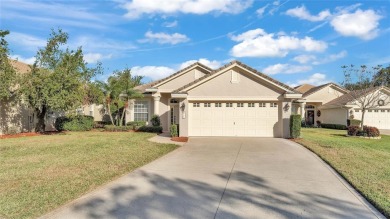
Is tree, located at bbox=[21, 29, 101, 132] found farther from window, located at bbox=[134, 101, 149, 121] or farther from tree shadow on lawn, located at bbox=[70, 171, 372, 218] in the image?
tree shadow on lawn, located at bbox=[70, 171, 372, 218]

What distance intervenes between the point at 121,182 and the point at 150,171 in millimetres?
1354

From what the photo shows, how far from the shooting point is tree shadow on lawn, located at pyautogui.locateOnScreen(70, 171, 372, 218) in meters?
5.27

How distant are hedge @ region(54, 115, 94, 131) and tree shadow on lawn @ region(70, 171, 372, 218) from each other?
17773 millimetres

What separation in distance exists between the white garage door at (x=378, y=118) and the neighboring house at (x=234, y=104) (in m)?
16.8

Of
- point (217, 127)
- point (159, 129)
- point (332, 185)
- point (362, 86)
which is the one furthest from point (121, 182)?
point (362, 86)

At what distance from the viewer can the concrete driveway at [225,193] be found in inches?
210

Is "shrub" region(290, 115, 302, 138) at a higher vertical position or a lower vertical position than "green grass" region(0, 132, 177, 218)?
higher

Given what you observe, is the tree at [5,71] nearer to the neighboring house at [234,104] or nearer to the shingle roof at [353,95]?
the neighboring house at [234,104]

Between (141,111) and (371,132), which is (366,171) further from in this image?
(141,111)

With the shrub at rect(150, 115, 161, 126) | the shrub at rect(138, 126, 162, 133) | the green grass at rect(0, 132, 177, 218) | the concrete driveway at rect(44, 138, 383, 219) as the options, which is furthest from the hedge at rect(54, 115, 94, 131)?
the concrete driveway at rect(44, 138, 383, 219)

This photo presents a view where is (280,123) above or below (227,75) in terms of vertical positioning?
below

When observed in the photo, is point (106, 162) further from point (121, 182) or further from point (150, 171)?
point (121, 182)

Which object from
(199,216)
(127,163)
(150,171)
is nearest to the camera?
→ (199,216)

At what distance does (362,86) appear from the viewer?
29.2m
